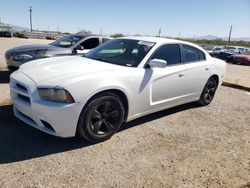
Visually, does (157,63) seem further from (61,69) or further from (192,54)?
(192,54)

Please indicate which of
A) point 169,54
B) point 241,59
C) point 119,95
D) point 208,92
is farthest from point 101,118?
point 241,59

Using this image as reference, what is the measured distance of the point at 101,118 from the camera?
3844mm

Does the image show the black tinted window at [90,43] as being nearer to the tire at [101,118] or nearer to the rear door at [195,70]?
the rear door at [195,70]

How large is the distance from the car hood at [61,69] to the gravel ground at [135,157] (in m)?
0.89

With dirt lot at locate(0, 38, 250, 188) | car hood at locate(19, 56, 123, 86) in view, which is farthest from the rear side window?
car hood at locate(19, 56, 123, 86)

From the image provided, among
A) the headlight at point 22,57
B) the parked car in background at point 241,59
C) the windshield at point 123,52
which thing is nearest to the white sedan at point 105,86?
the windshield at point 123,52

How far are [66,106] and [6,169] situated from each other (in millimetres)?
991

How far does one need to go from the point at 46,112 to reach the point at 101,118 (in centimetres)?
84

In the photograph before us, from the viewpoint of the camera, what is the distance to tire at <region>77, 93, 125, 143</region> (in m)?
3.59

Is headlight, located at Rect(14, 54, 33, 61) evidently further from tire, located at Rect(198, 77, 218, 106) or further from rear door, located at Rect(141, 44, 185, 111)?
tire, located at Rect(198, 77, 218, 106)

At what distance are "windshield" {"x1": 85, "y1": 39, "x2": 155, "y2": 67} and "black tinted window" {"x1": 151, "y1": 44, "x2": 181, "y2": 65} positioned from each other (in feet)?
0.62

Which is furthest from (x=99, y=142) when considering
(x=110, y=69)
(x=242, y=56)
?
(x=242, y=56)

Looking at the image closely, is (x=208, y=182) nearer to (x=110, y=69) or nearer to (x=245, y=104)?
(x=110, y=69)

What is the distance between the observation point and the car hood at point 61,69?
11.7ft
